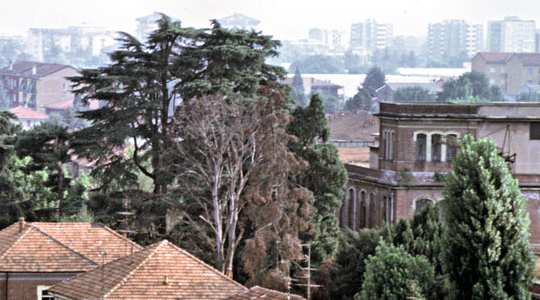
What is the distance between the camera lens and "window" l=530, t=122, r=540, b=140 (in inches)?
3022

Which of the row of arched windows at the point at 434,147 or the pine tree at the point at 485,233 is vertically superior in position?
the pine tree at the point at 485,233

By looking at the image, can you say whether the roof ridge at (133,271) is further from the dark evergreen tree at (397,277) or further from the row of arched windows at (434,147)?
the row of arched windows at (434,147)

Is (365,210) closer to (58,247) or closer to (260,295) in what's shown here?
(58,247)

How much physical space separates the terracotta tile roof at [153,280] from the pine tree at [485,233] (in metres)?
5.34

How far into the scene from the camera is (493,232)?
42.7m

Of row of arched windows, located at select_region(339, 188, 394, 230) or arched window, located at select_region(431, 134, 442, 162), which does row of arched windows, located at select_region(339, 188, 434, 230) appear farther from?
arched window, located at select_region(431, 134, 442, 162)

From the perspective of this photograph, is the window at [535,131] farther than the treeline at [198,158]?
Yes

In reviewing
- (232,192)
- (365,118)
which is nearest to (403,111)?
(232,192)

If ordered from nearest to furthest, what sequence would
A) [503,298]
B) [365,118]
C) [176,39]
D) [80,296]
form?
1. [503,298]
2. [80,296]
3. [176,39]
4. [365,118]

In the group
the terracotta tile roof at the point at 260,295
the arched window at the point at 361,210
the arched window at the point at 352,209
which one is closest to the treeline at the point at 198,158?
the arched window at the point at 361,210

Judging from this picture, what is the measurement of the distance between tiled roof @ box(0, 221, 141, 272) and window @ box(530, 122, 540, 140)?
84.1 ft

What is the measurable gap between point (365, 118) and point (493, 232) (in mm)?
83991

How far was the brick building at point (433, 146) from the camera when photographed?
75.6m

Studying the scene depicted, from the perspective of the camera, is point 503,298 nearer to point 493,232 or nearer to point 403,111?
point 493,232
